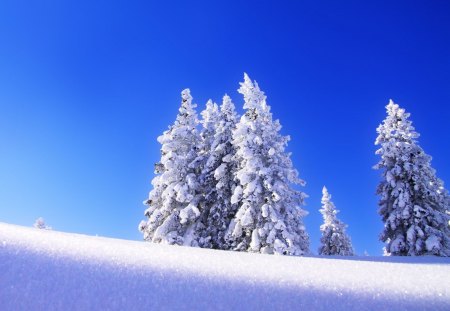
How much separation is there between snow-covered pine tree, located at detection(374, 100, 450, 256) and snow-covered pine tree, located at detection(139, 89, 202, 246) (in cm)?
1343

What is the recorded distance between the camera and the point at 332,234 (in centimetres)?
3625

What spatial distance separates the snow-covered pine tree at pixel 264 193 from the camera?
62.2 feet

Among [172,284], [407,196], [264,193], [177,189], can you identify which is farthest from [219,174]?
[172,284]

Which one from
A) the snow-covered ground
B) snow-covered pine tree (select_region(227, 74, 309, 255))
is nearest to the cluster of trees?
snow-covered pine tree (select_region(227, 74, 309, 255))

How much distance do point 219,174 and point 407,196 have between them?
42.4 ft

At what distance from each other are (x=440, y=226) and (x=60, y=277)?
2592cm

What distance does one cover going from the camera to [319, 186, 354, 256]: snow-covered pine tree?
35.7 m

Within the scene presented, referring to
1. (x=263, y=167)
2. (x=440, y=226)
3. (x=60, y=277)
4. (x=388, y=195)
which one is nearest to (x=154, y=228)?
(x=263, y=167)

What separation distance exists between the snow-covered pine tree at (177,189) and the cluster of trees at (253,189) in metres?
0.07

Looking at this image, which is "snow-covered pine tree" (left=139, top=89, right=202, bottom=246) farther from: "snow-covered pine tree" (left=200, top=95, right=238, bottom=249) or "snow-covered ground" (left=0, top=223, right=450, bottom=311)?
"snow-covered ground" (left=0, top=223, right=450, bottom=311)

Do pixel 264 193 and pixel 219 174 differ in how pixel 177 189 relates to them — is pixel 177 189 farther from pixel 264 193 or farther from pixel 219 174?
pixel 264 193

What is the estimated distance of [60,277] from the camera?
2.37 metres

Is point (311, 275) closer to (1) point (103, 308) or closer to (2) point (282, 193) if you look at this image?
(1) point (103, 308)

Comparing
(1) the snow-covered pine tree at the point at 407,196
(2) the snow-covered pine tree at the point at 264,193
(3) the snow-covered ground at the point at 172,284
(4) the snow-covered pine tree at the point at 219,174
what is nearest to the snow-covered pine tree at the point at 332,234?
(1) the snow-covered pine tree at the point at 407,196
